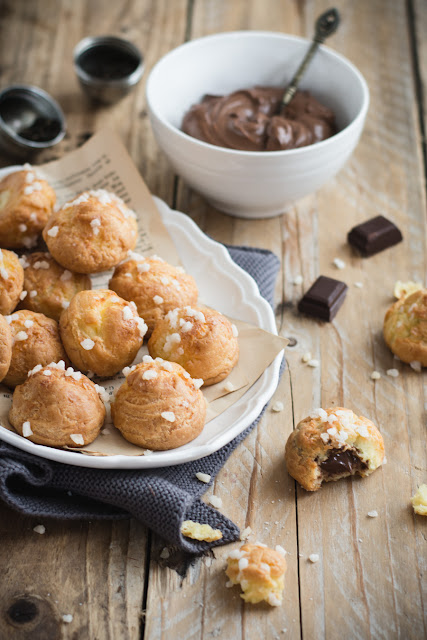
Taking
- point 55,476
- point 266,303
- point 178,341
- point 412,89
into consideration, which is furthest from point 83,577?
point 412,89

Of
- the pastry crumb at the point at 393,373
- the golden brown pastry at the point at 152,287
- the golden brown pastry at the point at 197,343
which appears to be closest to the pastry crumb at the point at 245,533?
the golden brown pastry at the point at 197,343

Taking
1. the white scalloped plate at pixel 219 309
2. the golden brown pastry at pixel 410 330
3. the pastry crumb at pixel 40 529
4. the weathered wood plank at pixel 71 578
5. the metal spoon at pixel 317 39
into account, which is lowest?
the pastry crumb at pixel 40 529

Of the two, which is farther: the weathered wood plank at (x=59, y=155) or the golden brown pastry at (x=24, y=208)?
the golden brown pastry at (x=24, y=208)

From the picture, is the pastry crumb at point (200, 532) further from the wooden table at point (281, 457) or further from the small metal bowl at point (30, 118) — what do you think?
the small metal bowl at point (30, 118)

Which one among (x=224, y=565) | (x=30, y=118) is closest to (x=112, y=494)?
(x=224, y=565)

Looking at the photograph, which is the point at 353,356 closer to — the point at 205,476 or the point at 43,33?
the point at 205,476

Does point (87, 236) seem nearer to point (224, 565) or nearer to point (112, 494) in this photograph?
point (112, 494)

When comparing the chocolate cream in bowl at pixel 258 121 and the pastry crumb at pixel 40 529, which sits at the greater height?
the chocolate cream in bowl at pixel 258 121

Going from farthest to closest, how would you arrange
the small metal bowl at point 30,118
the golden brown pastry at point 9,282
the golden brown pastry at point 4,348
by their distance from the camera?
the small metal bowl at point 30,118, the golden brown pastry at point 9,282, the golden brown pastry at point 4,348
